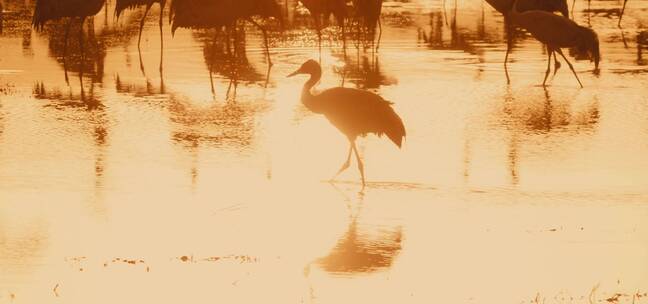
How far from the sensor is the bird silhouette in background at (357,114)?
11977mm

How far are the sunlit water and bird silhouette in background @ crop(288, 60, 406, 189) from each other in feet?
1.14

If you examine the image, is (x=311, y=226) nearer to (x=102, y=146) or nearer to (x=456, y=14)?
(x=102, y=146)

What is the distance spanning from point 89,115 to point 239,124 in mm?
1730

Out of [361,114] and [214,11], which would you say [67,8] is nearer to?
[214,11]

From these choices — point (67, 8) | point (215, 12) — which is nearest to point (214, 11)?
point (215, 12)

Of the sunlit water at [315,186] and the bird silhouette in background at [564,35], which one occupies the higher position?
the bird silhouette in background at [564,35]

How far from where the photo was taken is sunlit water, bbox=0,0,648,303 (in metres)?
8.62

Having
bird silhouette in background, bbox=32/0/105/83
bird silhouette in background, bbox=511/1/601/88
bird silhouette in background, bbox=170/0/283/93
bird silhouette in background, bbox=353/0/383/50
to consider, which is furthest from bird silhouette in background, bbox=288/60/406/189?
bird silhouette in background, bbox=353/0/383/50

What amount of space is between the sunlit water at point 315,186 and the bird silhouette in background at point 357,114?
347 millimetres

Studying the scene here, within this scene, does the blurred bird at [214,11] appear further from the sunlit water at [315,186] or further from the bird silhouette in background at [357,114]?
the bird silhouette in background at [357,114]

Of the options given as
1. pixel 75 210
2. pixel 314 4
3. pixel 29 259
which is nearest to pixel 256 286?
pixel 29 259

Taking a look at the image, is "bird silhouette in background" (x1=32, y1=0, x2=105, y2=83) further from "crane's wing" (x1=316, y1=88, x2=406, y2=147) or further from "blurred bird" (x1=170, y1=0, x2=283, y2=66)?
"crane's wing" (x1=316, y1=88, x2=406, y2=147)

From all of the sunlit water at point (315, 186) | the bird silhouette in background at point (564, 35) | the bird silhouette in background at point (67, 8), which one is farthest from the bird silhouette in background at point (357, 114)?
the bird silhouette in background at point (67, 8)

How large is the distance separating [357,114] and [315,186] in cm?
90
